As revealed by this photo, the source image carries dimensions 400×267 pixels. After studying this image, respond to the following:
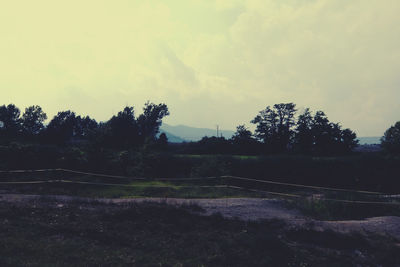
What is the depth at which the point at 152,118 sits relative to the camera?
57.3m

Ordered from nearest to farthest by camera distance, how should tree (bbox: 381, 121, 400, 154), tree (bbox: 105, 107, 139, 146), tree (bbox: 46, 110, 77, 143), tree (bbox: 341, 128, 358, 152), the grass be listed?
the grass
tree (bbox: 381, 121, 400, 154)
tree (bbox: 105, 107, 139, 146)
tree (bbox: 341, 128, 358, 152)
tree (bbox: 46, 110, 77, 143)

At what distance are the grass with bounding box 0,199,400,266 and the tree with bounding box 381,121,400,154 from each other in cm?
3155

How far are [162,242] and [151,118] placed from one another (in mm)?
48972

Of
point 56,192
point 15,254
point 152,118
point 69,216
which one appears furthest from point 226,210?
point 152,118

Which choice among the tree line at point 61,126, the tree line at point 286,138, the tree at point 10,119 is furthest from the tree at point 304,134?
the tree at point 10,119

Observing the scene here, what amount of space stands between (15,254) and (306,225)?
37.4 feet

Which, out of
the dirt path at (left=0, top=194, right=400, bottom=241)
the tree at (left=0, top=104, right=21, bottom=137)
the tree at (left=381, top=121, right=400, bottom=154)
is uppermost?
the tree at (left=0, top=104, right=21, bottom=137)

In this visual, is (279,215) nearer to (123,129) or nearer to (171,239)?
(171,239)

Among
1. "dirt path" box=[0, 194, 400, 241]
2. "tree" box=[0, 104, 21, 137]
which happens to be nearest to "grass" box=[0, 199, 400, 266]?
"dirt path" box=[0, 194, 400, 241]

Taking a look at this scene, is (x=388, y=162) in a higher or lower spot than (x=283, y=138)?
A: lower

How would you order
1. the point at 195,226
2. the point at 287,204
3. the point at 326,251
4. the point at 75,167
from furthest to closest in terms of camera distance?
the point at 75,167 < the point at 287,204 < the point at 195,226 < the point at 326,251

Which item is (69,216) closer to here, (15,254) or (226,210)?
(15,254)

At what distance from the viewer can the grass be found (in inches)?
316

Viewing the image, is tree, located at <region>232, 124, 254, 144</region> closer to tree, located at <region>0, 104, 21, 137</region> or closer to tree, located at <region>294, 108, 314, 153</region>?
tree, located at <region>294, 108, 314, 153</region>
